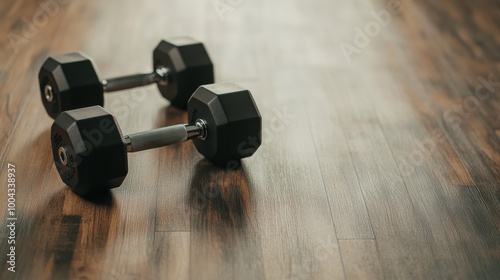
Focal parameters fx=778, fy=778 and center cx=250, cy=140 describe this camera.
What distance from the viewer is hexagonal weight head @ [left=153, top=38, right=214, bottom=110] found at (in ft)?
6.42

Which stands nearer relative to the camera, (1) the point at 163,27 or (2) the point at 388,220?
(2) the point at 388,220

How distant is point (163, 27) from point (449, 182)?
136 centimetres

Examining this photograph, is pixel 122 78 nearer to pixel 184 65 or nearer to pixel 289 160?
pixel 184 65

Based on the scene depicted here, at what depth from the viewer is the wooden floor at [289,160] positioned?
141 centimetres

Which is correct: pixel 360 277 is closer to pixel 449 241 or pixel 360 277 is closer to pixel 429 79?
pixel 449 241

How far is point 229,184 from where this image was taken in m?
1.65

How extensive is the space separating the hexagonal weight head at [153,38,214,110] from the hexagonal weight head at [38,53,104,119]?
196 millimetres

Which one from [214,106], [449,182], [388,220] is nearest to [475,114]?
[449,182]

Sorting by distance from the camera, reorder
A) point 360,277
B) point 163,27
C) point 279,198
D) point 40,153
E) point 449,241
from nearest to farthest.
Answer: point 360,277 → point 449,241 → point 279,198 → point 40,153 → point 163,27

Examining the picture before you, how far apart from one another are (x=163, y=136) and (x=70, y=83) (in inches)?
13.5

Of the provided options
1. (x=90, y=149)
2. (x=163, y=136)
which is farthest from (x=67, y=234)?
(x=163, y=136)

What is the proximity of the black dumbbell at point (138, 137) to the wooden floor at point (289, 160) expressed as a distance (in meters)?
0.06

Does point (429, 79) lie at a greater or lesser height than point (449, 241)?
lesser

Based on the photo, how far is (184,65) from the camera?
6.39ft
